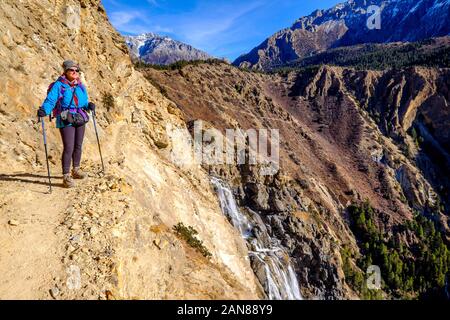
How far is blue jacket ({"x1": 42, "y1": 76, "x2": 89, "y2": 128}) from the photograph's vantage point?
8894mm

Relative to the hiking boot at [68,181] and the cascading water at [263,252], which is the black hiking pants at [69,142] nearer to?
the hiking boot at [68,181]

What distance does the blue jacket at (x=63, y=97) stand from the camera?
8.89 m

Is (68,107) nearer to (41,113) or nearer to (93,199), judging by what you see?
(41,113)

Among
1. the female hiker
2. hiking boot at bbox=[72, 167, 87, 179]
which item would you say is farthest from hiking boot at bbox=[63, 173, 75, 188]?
hiking boot at bbox=[72, 167, 87, 179]

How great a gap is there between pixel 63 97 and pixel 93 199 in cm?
295

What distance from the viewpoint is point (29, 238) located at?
7430 millimetres

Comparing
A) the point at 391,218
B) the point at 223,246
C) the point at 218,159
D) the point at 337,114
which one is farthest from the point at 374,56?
the point at 223,246

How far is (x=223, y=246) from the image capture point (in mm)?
17969

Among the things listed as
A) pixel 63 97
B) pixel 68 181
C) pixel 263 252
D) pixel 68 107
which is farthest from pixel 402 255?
pixel 63 97

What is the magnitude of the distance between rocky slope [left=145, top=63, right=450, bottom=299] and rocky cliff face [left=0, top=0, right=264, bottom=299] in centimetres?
2968

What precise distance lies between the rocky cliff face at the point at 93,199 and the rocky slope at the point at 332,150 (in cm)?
2968

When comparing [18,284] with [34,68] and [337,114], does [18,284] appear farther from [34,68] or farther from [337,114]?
[337,114]

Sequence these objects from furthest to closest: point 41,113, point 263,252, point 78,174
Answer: point 263,252 → point 78,174 → point 41,113

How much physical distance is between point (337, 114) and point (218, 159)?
214 ft
